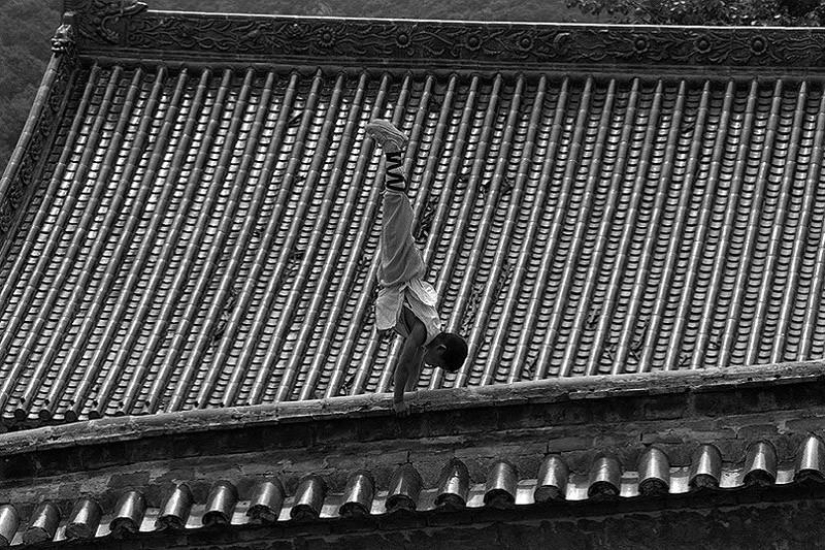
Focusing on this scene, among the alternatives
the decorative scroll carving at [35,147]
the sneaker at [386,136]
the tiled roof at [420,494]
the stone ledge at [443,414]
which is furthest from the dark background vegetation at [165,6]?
the tiled roof at [420,494]

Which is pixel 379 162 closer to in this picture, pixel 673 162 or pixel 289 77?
pixel 289 77

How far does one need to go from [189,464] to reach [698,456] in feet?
9.14

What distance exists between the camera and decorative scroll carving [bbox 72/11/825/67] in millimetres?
18031

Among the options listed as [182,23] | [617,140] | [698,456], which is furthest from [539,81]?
[698,456]

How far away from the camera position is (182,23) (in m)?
19.5

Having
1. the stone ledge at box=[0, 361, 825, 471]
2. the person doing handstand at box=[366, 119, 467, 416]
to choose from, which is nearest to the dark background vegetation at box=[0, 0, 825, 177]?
the person doing handstand at box=[366, 119, 467, 416]

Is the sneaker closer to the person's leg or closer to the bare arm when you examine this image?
the person's leg

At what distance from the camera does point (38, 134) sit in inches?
754

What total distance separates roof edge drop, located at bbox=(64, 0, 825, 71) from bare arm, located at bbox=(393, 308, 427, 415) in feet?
25.6

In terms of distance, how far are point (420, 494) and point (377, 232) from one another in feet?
25.5

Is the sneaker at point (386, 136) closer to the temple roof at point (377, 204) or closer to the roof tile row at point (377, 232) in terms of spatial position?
the temple roof at point (377, 204)

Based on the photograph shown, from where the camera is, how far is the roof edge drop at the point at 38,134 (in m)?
18.4

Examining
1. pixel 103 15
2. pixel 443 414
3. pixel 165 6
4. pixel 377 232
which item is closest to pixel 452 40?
pixel 377 232

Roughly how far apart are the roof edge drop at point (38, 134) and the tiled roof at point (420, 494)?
8121 millimetres
